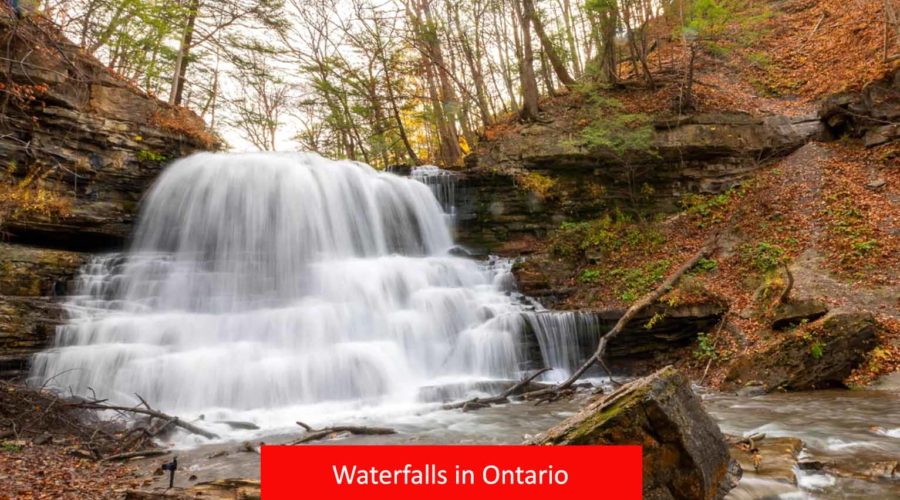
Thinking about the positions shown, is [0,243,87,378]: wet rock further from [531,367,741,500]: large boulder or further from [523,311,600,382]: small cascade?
[523,311,600,382]: small cascade

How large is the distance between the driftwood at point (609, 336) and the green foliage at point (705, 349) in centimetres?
113

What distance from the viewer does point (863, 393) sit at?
6594 mm

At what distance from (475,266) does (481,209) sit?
2269mm

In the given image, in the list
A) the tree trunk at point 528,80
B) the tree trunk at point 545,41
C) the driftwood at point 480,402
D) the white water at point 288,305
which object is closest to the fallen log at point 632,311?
the driftwood at point 480,402

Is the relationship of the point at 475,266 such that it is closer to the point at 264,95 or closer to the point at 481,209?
the point at 481,209

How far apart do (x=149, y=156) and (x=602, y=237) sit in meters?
12.9

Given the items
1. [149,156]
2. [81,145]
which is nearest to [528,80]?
[149,156]

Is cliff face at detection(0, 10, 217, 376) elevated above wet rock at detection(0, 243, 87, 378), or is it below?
above

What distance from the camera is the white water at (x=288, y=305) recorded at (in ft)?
24.7

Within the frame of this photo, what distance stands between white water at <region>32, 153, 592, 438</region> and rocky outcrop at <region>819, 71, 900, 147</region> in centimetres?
1022

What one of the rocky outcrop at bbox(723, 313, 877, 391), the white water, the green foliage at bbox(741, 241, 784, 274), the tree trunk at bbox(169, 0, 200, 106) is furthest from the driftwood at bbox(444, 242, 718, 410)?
the tree trunk at bbox(169, 0, 200, 106)

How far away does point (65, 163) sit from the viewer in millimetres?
10906

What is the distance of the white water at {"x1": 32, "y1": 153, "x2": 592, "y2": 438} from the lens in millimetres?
7531

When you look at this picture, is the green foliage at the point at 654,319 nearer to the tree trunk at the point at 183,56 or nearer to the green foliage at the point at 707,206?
the green foliage at the point at 707,206
